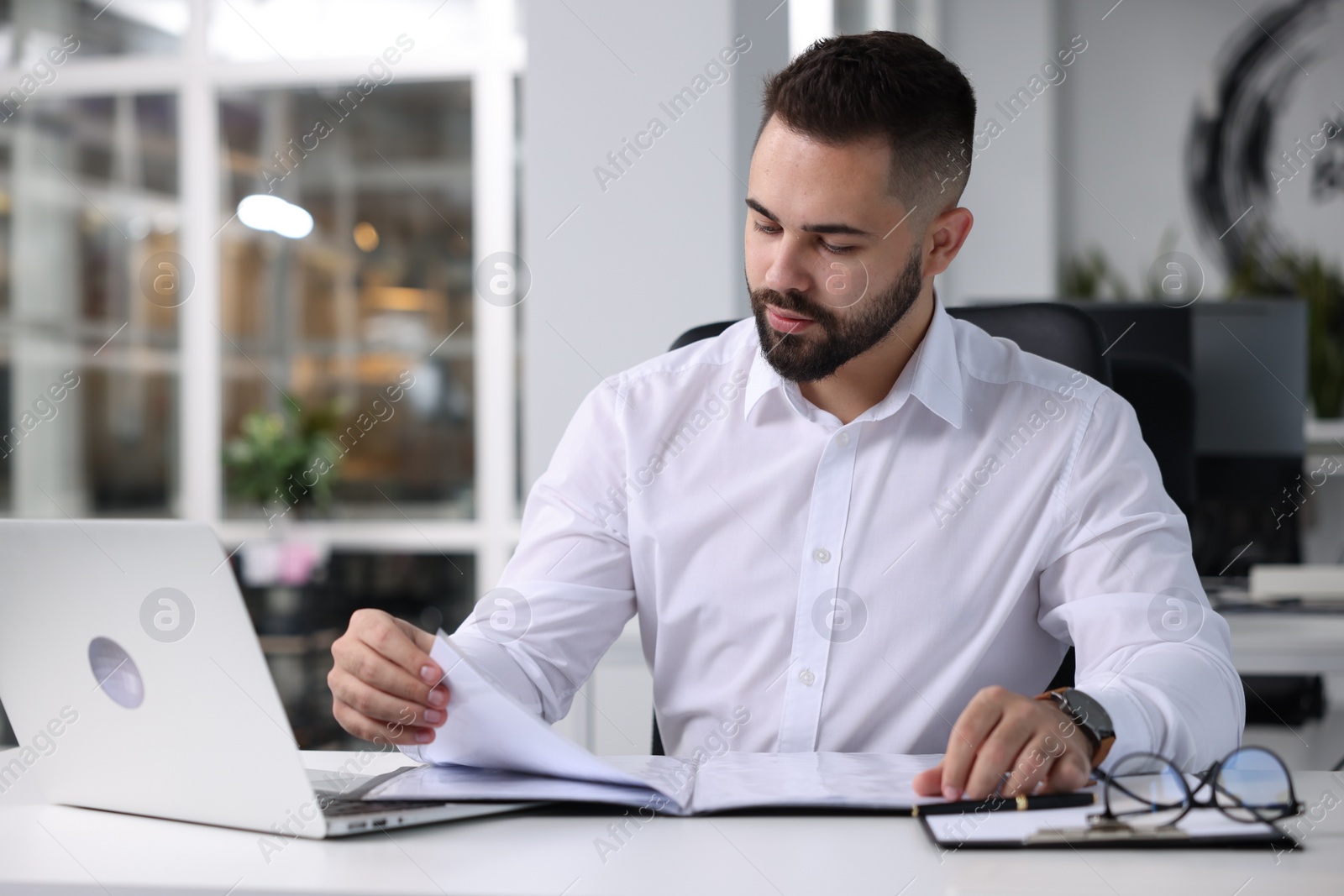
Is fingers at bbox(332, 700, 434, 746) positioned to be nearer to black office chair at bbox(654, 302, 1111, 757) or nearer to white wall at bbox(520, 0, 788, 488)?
black office chair at bbox(654, 302, 1111, 757)

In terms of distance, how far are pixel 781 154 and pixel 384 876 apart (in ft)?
2.75

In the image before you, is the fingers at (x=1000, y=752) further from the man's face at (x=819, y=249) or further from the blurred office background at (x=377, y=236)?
the blurred office background at (x=377, y=236)

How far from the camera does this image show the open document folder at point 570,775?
815mm

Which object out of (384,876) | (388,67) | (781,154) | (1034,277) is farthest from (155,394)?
(384,876)

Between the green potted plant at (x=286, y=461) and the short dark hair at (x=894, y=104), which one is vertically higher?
the short dark hair at (x=894, y=104)

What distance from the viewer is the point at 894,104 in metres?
1.26

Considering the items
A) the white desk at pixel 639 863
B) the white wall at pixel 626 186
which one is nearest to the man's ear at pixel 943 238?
the white wall at pixel 626 186

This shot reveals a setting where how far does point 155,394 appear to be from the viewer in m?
4.36

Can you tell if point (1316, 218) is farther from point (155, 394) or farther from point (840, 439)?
point (155, 394)

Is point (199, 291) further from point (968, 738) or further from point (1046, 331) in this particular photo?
point (968, 738)

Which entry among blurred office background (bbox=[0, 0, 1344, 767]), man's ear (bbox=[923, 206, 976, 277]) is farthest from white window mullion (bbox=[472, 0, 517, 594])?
man's ear (bbox=[923, 206, 976, 277])

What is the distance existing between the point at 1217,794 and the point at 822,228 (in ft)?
2.22

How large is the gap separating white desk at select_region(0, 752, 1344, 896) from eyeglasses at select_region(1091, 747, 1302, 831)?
31mm

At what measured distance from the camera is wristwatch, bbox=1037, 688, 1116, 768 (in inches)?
35.0
